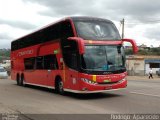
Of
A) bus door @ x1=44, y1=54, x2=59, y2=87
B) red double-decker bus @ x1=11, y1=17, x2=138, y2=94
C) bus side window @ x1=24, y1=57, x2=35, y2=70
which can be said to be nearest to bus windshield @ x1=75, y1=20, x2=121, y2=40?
red double-decker bus @ x1=11, y1=17, x2=138, y2=94

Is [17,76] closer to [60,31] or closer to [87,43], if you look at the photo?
[60,31]

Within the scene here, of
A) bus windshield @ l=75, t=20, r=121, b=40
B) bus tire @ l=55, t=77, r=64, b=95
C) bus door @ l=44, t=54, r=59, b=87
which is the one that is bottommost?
bus tire @ l=55, t=77, r=64, b=95

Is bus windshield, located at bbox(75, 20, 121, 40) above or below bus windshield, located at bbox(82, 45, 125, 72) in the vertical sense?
above

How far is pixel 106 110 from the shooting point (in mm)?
12867

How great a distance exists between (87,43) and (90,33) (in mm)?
697

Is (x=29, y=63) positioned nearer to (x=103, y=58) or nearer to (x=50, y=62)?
(x=50, y=62)

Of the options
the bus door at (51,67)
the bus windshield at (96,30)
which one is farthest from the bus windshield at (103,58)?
the bus door at (51,67)

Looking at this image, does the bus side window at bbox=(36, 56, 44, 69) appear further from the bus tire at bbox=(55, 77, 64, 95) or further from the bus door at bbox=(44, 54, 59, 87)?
the bus tire at bbox=(55, 77, 64, 95)

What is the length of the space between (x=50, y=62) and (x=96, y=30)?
172 inches

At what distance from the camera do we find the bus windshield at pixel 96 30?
671 inches

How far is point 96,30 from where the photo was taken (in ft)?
57.3

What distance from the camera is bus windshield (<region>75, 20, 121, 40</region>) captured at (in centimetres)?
1703

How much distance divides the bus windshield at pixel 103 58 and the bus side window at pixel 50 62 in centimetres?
348

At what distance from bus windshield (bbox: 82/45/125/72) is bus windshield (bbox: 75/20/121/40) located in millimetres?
518
